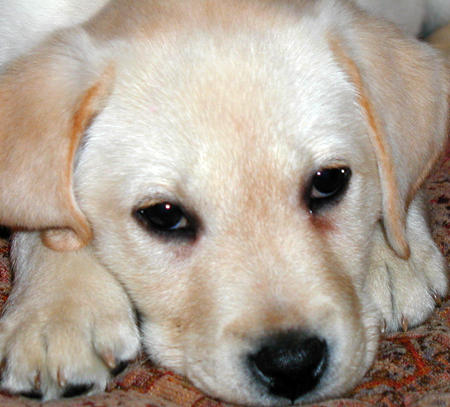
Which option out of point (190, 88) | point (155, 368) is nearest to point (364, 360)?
point (155, 368)

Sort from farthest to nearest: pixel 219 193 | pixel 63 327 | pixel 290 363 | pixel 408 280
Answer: pixel 408 280, pixel 63 327, pixel 219 193, pixel 290 363

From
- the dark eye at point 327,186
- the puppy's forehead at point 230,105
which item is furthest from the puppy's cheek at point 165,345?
the dark eye at point 327,186

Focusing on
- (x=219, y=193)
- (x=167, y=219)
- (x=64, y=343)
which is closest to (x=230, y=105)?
(x=219, y=193)

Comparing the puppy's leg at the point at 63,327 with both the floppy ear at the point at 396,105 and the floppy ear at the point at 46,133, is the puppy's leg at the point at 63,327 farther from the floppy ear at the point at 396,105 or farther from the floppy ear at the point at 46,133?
the floppy ear at the point at 396,105

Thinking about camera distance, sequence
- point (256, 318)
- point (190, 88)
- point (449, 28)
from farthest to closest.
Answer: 1. point (449, 28)
2. point (190, 88)
3. point (256, 318)

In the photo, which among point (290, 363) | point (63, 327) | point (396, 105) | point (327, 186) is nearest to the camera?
point (290, 363)

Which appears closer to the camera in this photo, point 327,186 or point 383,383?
point 383,383

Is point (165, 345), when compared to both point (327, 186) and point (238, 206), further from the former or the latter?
point (327, 186)

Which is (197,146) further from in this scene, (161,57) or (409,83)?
(409,83)
